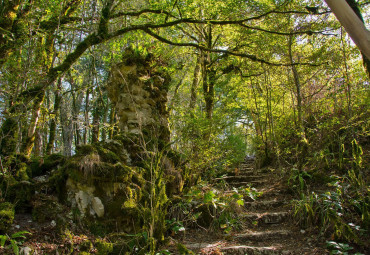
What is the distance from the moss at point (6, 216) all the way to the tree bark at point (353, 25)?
12.4 feet

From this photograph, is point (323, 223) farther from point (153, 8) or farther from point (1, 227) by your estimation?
point (153, 8)

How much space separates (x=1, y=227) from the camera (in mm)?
2736

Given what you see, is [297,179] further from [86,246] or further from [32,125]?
[32,125]

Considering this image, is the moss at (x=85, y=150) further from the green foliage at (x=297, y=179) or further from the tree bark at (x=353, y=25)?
the green foliage at (x=297, y=179)

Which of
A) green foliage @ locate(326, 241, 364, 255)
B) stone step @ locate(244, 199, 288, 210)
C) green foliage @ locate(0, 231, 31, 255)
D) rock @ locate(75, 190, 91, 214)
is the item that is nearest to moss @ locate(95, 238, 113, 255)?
rock @ locate(75, 190, 91, 214)

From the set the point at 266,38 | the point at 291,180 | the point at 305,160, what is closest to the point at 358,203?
the point at 291,180

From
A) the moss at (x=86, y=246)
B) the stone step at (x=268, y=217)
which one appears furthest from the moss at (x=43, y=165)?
the stone step at (x=268, y=217)

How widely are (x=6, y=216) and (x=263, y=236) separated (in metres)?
3.83

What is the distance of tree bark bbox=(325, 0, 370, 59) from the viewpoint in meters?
1.35

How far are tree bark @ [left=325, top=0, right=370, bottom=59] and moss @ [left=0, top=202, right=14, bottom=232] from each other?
12.4 ft

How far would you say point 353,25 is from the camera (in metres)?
1.38

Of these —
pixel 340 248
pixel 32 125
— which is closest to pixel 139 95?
pixel 32 125

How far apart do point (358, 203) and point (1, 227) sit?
497 cm

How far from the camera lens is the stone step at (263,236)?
4.07 metres
